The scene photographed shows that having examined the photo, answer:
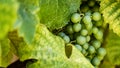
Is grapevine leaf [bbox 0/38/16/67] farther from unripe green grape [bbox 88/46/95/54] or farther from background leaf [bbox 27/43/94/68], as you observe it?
unripe green grape [bbox 88/46/95/54]

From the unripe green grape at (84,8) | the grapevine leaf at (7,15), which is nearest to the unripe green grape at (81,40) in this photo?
the unripe green grape at (84,8)

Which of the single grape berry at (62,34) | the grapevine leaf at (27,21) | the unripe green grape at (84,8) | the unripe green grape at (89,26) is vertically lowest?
the single grape berry at (62,34)

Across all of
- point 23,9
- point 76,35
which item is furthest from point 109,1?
point 23,9

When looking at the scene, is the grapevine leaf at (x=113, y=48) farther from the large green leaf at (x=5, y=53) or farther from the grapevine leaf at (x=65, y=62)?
the large green leaf at (x=5, y=53)

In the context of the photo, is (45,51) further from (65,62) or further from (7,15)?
(7,15)

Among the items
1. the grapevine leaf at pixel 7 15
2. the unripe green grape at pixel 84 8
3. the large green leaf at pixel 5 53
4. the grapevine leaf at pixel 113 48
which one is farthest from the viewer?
the grapevine leaf at pixel 113 48

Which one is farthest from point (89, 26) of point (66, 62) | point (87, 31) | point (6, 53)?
point (6, 53)
